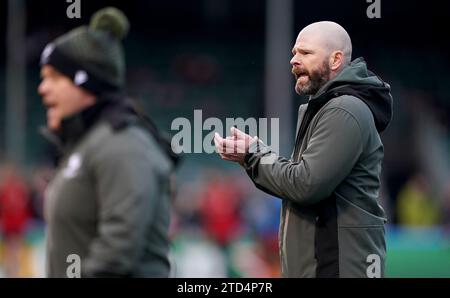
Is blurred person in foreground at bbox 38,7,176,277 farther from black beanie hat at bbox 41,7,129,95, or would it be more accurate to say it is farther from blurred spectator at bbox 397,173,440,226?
blurred spectator at bbox 397,173,440,226

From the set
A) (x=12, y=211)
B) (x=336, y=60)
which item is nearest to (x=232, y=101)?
(x=12, y=211)

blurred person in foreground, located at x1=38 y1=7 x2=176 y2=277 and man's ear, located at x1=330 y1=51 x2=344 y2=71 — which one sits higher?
man's ear, located at x1=330 y1=51 x2=344 y2=71

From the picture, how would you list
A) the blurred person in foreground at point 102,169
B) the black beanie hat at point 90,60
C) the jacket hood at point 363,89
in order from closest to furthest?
1. the blurred person in foreground at point 102,169
2. the black beanie hat at point 90,60
3. the jacket hood at point 363,89

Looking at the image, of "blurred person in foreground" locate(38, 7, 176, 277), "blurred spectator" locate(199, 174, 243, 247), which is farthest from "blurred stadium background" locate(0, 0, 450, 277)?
"blurred person in foreground" locate(38, 7, 176, 277)

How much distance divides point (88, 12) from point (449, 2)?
22.3ft

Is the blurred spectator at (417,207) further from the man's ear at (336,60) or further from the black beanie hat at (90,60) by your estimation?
the black beanie hat at (90,60)

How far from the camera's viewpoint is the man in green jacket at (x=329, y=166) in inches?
159

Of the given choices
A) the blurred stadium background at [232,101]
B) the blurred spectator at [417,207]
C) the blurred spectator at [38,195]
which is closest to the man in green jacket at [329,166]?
the blurred stadium background at [232,101]

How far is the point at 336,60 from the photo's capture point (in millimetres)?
4277

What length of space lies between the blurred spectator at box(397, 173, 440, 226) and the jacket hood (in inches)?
421

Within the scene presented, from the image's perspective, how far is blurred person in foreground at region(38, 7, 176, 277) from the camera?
11.0 ft

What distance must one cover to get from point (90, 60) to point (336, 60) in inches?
44.8

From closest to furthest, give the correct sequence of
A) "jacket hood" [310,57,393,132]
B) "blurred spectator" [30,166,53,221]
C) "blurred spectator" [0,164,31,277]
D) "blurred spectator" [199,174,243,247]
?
"jacket hood" [310,57,393,132] → "blurred spectator" [199,174,243,247] → "blurred spectator" [0,164,31,277] → "blurred spectator" [30,166,53,221]

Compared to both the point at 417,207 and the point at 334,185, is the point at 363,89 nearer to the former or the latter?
the point at 334,185
